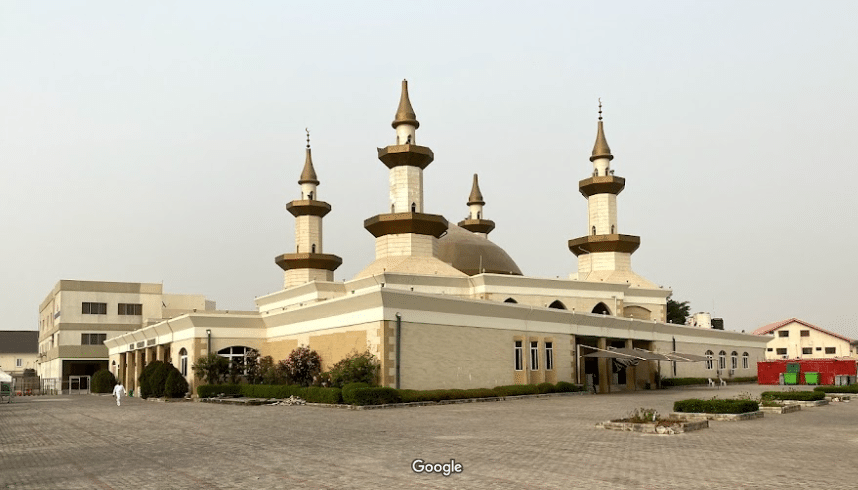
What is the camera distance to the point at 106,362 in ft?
260

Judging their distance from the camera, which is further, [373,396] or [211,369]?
[211,369]

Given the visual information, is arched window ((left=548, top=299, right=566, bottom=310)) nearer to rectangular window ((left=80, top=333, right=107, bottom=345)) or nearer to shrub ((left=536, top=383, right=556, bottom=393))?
shrub ((left=536, top=383, right=556, bottom=393))

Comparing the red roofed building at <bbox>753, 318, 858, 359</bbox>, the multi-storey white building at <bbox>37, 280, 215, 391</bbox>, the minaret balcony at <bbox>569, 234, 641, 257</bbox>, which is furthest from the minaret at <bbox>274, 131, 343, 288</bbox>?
the red roofed building at <bbox>753, 318, 858, 359</bbox>

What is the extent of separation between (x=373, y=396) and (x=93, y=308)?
54.3 meters

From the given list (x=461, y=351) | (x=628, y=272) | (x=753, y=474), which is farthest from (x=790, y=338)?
(x=753, y=474)

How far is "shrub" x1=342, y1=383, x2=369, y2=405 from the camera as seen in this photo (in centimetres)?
3391

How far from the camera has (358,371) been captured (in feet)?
119

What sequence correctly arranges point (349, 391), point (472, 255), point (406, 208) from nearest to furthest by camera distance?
1. point (349, 391)
2. point (406, 208)
3. point (472, 255)

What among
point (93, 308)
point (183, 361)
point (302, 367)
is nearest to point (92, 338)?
point (93, 308)

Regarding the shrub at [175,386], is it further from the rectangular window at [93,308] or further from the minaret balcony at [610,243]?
the rectangular window at [93,308]

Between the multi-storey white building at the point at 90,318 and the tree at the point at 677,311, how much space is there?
56.6 meters

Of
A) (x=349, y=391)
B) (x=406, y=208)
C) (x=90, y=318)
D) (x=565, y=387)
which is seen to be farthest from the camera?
(x=90, y=318)

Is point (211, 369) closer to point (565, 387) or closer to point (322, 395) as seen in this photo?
point (322, 395)

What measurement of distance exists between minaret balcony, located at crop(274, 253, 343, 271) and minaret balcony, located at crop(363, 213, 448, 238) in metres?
11.5
